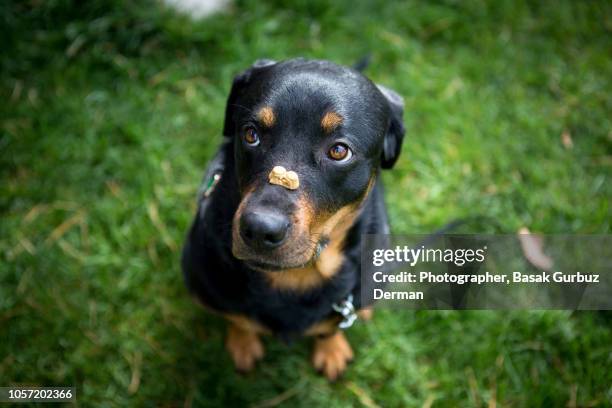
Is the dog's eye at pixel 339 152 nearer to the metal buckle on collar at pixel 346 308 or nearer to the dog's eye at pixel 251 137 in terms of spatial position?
the dog's eye at pixel 251 137

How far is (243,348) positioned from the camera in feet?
9.84

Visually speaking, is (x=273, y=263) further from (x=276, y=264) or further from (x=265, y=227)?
(x=265, y=227)

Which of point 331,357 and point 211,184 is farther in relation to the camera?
point 331,357

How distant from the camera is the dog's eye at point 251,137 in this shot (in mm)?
2055

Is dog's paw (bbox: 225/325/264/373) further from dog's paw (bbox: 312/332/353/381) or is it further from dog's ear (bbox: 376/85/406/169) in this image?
dog's ear (bbox: 376/85/406/169)

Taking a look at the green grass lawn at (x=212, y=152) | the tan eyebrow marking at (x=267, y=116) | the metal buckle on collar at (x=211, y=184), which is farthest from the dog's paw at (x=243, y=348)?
the tan eyebrow marking at (x=267, y=116)

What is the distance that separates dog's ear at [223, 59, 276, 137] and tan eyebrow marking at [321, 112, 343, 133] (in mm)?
469

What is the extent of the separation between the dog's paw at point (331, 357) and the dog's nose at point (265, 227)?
4.12ft

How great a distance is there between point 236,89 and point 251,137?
0.38 m

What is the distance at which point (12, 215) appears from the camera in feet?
10.9

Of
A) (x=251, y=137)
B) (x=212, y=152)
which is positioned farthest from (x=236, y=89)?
(x=212, y=152)

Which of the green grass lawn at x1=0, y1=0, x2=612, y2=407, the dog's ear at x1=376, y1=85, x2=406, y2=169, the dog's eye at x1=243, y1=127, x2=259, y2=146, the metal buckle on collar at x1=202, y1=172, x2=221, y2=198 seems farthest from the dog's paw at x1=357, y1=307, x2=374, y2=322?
the dog's eye at x1=243, y1=127, x2=259, y2=146

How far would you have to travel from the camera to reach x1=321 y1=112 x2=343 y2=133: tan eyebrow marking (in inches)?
78.0

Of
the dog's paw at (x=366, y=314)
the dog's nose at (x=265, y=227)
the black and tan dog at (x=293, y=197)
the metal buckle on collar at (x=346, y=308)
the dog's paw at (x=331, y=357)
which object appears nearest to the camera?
the dog's nose at (x=265, y=227)
